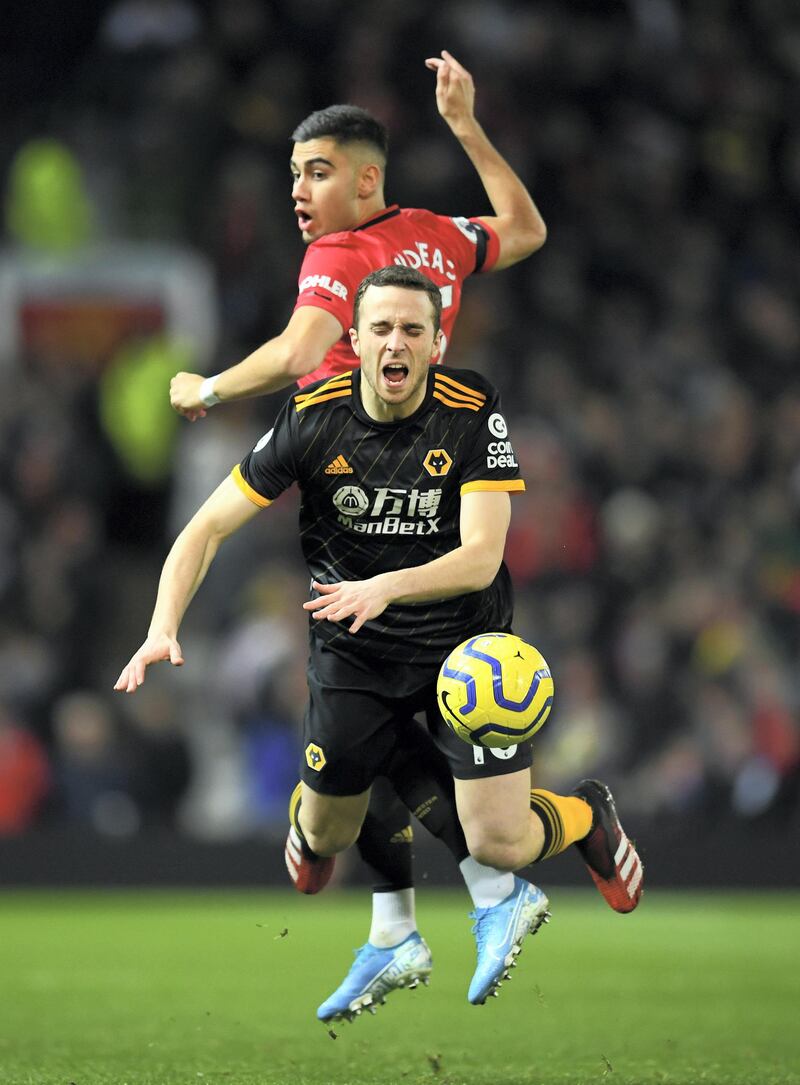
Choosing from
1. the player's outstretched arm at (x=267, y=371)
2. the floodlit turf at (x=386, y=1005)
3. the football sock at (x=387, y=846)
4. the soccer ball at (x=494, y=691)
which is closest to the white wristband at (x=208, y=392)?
the player's outstretched arm at (x=267, y=371)

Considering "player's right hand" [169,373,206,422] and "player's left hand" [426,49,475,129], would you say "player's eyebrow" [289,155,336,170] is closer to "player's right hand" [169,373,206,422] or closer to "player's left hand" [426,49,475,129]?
"player's left hand" [426,49,475,129]

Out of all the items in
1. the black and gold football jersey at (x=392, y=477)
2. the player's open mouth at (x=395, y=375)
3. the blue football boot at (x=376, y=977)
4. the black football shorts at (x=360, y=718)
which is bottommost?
the blue football boot at (x=376, y=977)

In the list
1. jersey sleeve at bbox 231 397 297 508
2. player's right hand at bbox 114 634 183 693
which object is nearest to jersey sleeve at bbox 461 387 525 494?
jersey sleeve at bbox 231 397 297 508

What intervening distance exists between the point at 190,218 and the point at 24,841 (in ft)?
17.3

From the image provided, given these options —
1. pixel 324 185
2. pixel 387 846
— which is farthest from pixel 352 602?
pixel 324 185

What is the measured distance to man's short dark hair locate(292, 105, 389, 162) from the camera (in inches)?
274

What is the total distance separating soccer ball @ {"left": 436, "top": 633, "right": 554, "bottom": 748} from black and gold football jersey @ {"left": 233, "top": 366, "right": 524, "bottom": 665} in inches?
9.5

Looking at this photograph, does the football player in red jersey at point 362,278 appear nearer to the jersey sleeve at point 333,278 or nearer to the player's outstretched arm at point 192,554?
the jersey sleeve at point 333,278

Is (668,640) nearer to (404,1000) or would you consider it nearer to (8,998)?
(404,1000)

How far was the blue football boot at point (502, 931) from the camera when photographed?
645 cm

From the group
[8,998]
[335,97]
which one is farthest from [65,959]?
[335,97]

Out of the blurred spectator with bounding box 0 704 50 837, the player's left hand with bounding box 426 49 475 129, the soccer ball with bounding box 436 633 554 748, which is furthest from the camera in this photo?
the blurred spectator with bounding box 0 704 50 837

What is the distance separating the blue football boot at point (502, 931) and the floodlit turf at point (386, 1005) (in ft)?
1.19

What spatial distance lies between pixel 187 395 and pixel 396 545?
875 mm
